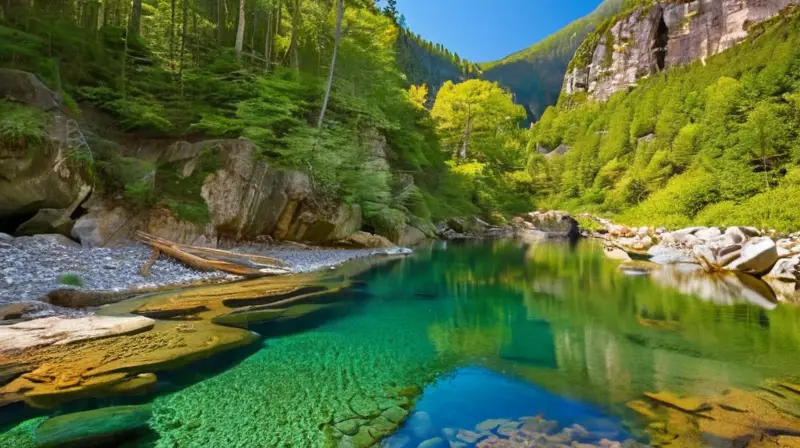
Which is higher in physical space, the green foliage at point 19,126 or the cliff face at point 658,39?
the cliff face at point 658,39

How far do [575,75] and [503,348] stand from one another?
4069 inches

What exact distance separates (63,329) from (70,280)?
3.18 meters

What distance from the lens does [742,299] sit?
12.5 meters

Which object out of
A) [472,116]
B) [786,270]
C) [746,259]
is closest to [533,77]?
[472,116]

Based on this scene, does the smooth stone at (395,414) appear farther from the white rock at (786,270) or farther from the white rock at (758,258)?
the white rock at (758,258)

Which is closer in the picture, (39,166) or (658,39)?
(39,166)

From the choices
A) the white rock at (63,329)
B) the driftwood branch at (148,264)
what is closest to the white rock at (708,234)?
the driftwood branch at (148,264)

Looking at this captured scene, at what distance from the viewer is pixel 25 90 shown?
39.8ft

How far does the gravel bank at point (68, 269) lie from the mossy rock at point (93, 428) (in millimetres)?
4345

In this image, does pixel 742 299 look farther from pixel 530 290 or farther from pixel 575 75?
pixel 575 75

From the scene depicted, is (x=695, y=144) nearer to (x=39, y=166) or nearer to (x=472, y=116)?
(x=472, y=116)

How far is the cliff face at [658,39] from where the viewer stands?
67750 mm

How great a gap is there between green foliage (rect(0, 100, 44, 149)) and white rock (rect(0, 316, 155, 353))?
6398mm

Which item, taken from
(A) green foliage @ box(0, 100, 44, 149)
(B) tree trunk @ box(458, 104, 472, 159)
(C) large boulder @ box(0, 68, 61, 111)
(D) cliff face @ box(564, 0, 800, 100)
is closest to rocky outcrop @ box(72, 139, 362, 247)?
(A) green foliage @ box(0, 100, 44, 149)
